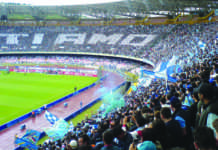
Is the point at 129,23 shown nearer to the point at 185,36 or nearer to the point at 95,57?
the point at 95,57

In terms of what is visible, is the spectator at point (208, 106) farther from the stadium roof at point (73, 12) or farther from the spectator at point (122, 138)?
the stadium roof at point (73, 12)

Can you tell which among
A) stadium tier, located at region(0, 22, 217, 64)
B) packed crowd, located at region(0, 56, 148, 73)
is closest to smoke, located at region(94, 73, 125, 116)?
packed crowd, located at region(0, 56, 148, 73)

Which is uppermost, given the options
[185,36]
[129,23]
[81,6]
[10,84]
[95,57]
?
[81,6]

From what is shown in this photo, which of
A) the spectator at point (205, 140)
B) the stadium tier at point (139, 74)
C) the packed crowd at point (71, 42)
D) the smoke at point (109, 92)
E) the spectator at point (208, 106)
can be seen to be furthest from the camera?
the packed crowd at point (71, 42)

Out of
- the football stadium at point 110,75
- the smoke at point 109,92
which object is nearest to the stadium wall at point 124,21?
the football stadium at point 110,75

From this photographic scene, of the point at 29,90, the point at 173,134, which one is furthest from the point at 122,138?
the point at 29,90

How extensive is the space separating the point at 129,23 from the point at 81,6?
500 inches

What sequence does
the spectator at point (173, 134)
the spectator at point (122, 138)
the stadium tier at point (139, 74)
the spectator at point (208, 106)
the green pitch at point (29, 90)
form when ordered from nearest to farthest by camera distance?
1. the spectator at point (208, 106)
2. the spectator at point (173, 134)
3. the stadium tier at point (139, 74)
4. the spectator at point (122, 138)
5. the green pitch at point (29, 90)

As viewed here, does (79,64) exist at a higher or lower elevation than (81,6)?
lower

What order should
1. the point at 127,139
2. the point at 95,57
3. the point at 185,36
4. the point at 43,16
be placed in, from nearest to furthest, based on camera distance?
1. the point at 127,139
2. the point at 185,36
3. the point at 95,57
4. the point at 43,16

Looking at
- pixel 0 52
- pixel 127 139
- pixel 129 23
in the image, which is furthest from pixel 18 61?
pixel 127 139

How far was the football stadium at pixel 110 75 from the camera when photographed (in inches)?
154

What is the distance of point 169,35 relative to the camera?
41.1m

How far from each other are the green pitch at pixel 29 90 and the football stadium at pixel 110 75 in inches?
5.1
